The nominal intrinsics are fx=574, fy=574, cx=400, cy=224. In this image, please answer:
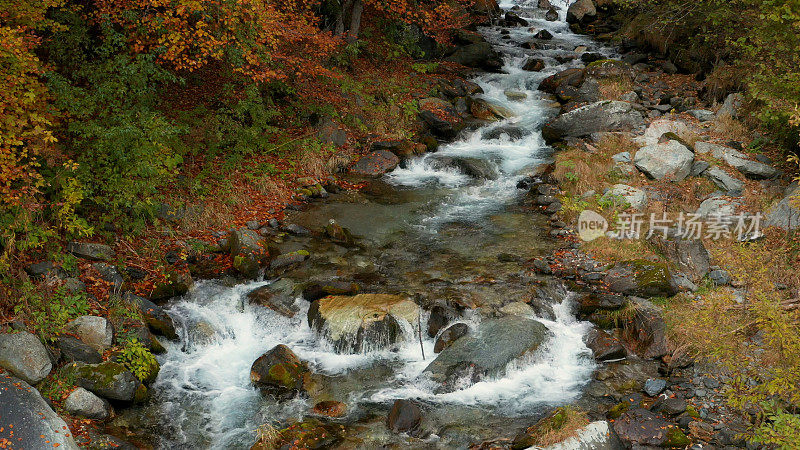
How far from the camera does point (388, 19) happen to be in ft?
68.4

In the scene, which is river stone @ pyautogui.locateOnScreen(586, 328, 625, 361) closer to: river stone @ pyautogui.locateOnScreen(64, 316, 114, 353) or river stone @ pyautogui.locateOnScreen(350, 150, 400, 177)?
river stone @ pyautogui.locateOnScreen(64, 316, 114, 353)

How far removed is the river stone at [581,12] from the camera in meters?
27.0

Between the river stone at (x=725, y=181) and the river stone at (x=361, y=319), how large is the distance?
778 centimetres

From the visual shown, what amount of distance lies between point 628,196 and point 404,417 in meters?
7.79

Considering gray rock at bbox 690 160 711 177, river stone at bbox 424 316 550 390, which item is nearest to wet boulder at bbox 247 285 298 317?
river stone at bbox 424 316 550 390

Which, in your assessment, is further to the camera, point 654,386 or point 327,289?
point 327,289

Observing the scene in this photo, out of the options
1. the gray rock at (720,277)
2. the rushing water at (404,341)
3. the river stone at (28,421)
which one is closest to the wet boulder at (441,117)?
the rushing water at (404,341)

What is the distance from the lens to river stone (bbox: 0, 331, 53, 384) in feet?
23.0

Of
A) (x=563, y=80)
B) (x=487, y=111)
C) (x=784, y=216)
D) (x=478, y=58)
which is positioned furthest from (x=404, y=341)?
(x=478, y=58)

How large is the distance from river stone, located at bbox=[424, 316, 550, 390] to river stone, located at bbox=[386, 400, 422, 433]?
2.77ft

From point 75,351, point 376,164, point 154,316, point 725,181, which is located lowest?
point 154,316

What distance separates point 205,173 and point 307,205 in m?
2.44

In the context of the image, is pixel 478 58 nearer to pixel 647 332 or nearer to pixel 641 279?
pixel 641 279

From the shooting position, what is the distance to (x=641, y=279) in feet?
32.8
